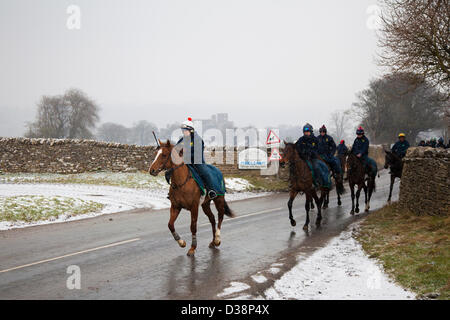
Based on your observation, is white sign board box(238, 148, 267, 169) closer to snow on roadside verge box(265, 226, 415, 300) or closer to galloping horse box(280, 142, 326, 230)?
galloping horse box(280, 142, 326, 230)

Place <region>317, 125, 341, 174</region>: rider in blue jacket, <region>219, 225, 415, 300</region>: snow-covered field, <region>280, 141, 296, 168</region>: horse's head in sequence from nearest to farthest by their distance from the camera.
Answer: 1. <region>219, 225, 415, 300</region>: snow-covered field
2. <region>280, 141, 296, 168</region>: horse's head
3. <region>317, 125, 341, 174</region>: rider in blue jacket

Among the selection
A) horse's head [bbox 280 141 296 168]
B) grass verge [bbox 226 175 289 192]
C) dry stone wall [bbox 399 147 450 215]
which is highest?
horse's head [bbox 280 141 296 168]

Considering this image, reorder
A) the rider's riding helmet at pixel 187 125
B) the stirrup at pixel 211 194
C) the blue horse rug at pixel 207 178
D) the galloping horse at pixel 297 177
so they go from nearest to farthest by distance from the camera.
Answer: the rider's riding helmet at pixel 187 125 → the blue horse rug at pixel 207 178 → the stirrup at pixel 211 194 → the galloping horse at pixel 297 177

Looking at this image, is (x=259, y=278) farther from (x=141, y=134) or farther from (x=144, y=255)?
(x=141, y=134)

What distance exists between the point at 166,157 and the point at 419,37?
35.4ft

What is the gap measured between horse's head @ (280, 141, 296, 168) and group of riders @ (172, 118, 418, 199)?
32cm

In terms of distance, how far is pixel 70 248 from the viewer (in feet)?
30.2

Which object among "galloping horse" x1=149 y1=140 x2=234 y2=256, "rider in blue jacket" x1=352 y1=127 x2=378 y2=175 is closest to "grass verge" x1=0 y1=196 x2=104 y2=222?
"galloping horse" x1=149 y1=140 x2=234 y2=256

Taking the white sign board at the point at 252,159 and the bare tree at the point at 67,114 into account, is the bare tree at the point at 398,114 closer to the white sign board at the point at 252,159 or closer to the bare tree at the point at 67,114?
the white sign board at the point at 252,159

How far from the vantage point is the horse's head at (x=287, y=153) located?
37.7 feet

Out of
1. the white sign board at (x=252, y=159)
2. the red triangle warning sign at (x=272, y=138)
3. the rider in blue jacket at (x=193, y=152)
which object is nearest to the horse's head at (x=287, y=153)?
the rider in blue jacket at (x=193, y=152)

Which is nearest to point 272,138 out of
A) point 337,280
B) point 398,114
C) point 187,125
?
point 187,125

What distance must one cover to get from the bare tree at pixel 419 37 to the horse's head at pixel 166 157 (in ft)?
33.2

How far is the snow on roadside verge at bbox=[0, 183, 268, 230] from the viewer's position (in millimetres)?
16375
